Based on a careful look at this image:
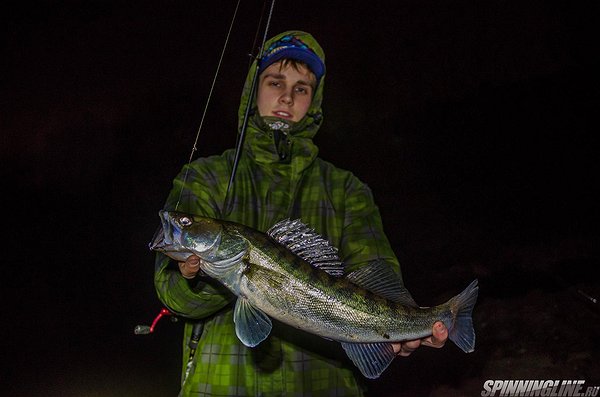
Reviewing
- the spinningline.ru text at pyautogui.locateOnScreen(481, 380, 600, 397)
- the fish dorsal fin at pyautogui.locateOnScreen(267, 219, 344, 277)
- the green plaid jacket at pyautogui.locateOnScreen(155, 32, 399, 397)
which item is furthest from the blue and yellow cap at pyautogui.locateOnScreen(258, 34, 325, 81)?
the spinningline.ru text at pyautogui.locateOnScreen(481, 380, 600, 397)

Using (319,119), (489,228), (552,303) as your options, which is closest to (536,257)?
(489,228)

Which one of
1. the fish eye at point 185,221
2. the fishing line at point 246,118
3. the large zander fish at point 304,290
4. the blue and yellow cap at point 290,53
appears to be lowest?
the large zander fish at point 304,290

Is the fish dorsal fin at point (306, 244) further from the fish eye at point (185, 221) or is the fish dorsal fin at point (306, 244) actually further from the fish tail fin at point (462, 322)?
the fish tail fin at point (462, 322)

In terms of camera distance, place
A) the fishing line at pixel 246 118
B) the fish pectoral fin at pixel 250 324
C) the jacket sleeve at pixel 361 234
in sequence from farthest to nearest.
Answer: the fishing line at pixel 246 118 → the jacket sleeve at pixel 361 234 → the fish pectoral fin at pixel 250 324

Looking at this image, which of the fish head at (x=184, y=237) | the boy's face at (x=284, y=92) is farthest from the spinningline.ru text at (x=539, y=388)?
the fish head at (x=184, y=237)

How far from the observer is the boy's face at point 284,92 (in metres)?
3.19

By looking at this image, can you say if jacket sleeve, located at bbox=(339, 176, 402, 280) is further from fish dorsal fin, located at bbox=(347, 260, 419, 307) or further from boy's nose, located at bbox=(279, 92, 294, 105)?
boy's nose, located at bbox=(279, 92, 294, 105)

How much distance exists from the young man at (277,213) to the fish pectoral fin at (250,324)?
0.28m

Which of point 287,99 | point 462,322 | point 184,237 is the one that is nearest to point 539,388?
point 462,322

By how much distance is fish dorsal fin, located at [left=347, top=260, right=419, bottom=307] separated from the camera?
7.29ft

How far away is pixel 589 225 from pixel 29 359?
22.8m

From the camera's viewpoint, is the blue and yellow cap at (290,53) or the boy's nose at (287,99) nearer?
the boy's nose at (287,99)

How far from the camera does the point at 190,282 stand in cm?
220

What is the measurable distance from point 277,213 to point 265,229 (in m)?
0.13
